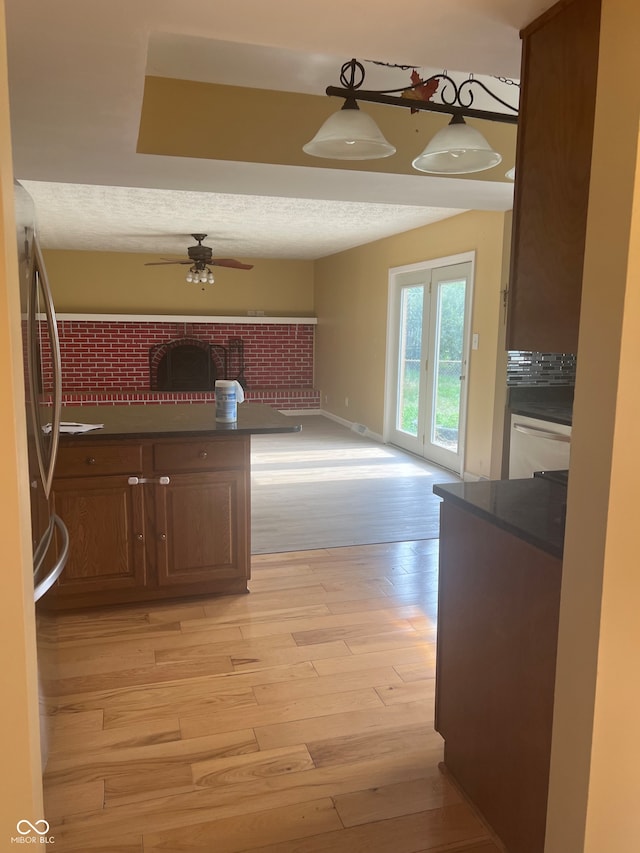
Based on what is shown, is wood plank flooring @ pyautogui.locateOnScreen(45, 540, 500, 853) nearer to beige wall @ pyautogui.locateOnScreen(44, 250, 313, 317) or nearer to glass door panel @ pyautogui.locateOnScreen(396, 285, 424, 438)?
glass door panel @ pyautogui.locateOnScreen(396, 285, 424, 438)

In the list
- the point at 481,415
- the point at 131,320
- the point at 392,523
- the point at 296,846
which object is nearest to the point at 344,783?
the point at 296,846

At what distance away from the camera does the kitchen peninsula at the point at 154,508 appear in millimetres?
2855

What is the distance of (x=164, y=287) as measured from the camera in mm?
8992

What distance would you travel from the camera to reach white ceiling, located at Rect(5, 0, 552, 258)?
1.48 metres

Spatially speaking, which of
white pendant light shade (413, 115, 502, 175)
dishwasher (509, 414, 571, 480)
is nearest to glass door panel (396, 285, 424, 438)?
dishwasher (509, 414, 571, 480)

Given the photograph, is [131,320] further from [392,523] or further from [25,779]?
[25,779]

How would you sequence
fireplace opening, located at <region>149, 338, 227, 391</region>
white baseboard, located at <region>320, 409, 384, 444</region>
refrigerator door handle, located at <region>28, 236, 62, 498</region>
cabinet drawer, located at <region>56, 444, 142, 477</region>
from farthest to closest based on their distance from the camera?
fireplace opening, located at <region>149, 338, 227, 391</region> → white baseboard, located at <region>320, 409, 384, 444</region> → cabinet drawer, located at <region>56, 444, 142, 477</region> → refrigerator door handle, located at <region>28, 236, 62, 498</region>

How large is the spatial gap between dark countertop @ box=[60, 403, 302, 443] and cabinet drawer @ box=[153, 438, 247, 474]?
66 mm

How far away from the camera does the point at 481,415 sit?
17.4 feet

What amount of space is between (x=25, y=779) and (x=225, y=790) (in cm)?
88

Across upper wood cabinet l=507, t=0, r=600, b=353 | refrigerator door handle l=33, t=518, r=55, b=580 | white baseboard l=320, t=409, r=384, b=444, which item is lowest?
white baseboard l=320, t=409, r=384, b=444

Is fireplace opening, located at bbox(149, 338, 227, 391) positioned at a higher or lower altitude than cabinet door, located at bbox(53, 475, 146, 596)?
higher

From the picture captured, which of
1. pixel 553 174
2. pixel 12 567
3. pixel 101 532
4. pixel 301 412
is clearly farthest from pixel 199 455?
pixel 301 412

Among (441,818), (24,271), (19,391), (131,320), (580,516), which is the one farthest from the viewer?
(131,320)
